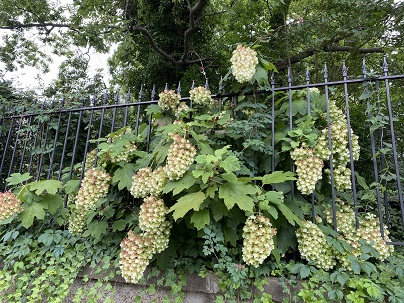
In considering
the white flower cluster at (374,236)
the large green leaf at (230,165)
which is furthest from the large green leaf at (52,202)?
the white flower cluster at (374,236)

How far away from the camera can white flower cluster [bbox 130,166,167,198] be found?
224 centimetres

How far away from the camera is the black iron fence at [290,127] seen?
7.81 ft

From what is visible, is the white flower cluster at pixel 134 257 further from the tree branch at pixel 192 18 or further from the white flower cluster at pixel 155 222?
the tree branch at pixel 192 18

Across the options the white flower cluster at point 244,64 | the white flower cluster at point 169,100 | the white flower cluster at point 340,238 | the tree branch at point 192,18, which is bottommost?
the white flower cluster at point 340,238

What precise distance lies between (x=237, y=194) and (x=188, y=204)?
0.36 m

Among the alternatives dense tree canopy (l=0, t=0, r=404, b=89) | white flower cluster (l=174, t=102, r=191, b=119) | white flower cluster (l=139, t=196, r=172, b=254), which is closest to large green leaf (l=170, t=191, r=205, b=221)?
white flower cluster (l=139, t=196, r=172, b=254)

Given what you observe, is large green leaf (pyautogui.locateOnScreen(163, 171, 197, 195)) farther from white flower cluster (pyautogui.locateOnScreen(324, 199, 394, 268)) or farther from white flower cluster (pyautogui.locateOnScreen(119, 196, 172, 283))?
white flower cluster (pyautogui.locateOnScreen(324, 199, 394, 268))

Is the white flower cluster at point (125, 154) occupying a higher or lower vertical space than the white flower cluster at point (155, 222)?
higher

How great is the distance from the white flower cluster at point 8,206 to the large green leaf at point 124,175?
1084mm

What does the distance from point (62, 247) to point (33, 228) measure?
1.99ft

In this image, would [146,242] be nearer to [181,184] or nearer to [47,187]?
[181,184]

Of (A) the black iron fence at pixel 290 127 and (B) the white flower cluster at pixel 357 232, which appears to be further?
(A) the black iron fence at pixel 290 127

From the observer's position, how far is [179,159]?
83.2 inches

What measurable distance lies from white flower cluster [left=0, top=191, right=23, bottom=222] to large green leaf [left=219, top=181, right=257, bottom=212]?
217 centimetres
